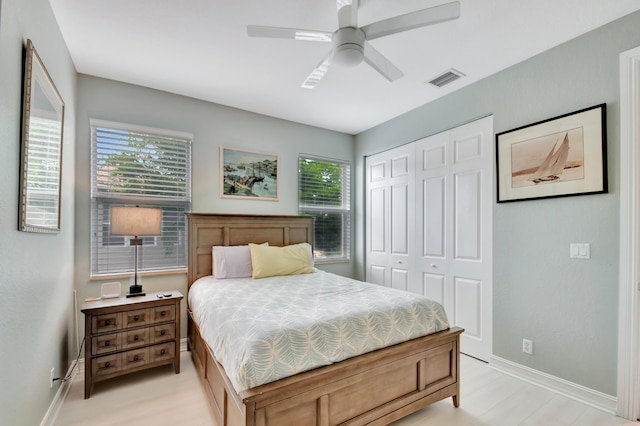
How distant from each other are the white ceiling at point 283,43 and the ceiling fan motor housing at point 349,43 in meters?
0.30

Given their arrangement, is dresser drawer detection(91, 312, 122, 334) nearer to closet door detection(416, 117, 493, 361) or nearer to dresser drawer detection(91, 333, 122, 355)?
dresser drawer detection(91, 333, 122, 355)

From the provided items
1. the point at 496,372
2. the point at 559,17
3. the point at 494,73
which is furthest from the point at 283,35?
the point at 496,372

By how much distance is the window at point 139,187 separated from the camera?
2838 mm

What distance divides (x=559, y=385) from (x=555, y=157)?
1.80 metres

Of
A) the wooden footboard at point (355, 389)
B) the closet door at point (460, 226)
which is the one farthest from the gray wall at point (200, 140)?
the wooden footboard at point (355, 389)

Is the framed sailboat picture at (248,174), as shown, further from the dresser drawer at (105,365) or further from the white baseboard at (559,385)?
the white baseboard at (559,385)

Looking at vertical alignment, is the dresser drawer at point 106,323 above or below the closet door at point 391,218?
below

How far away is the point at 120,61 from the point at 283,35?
178 cm

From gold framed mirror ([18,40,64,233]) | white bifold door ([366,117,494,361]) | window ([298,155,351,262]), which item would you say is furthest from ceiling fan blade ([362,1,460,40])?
window ([298,155,351,262])

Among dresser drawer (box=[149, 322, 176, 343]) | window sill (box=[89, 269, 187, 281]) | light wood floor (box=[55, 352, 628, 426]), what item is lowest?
light wood floor (box=[55, 352, 628, 426])

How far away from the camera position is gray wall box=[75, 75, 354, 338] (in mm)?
2770

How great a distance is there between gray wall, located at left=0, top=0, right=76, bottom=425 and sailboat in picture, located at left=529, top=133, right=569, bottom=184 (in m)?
3.43

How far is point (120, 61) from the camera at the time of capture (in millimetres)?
2584

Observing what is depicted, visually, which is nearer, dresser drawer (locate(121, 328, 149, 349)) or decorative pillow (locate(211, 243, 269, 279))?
dresser drawer (locate(121, 328, 149, 349))
